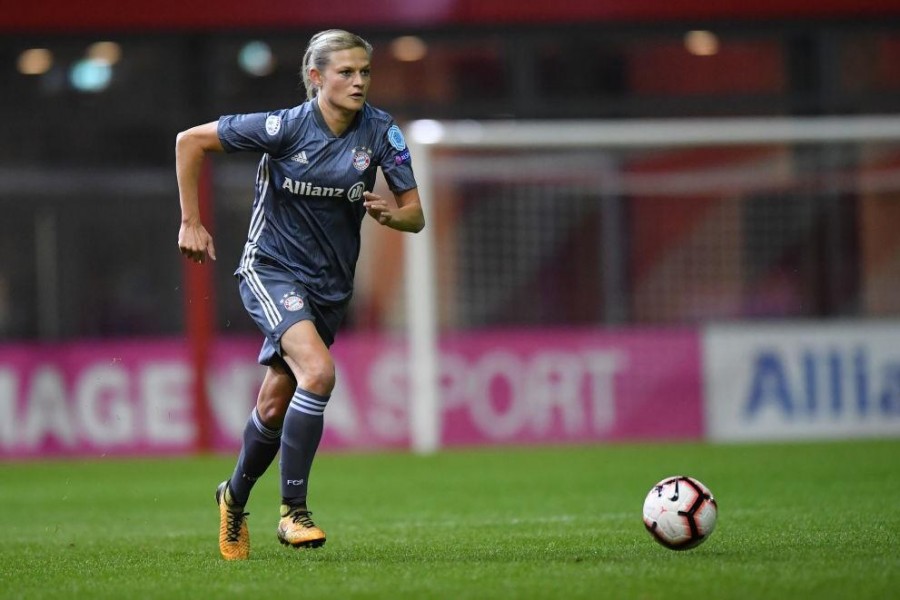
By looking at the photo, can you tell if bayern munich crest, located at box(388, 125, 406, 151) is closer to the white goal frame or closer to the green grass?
the green grass

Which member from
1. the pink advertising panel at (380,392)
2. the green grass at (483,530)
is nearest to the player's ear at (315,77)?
the green grass at (483,530)

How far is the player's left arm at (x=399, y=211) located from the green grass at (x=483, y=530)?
4.12 feet

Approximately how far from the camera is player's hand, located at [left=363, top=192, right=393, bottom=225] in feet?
18.5

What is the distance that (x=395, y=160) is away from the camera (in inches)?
239

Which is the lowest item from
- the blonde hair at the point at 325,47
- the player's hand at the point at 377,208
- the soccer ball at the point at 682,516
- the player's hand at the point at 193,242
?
the soccer ball at the point at 682,516

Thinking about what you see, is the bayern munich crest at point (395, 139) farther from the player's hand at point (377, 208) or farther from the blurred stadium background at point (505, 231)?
the blurred stadium background at point (505, 231)

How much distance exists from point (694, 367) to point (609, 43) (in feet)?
13.0

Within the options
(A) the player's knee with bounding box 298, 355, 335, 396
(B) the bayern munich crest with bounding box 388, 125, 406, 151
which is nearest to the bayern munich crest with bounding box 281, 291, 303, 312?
(A) the player's knee with bounding box 298, 355, 335, 396

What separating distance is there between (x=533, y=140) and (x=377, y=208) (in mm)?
7901

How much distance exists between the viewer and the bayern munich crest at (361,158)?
597 centimetres

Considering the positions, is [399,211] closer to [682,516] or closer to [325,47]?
[325,47]

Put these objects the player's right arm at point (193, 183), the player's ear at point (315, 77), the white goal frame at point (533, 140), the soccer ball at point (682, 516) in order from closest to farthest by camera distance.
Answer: the soccer ball at point (682, 516) < the player's right arm at point (193, 183) < the player's ear at point (315, 77) < the white goal frame at point (533, 140)

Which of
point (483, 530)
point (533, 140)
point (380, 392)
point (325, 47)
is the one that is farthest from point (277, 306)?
point (533, 140)

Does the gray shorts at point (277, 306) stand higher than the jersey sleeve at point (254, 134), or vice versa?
the jersey sleeve at point (254, 134)
